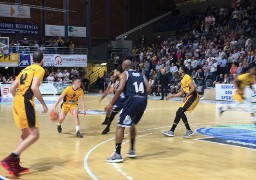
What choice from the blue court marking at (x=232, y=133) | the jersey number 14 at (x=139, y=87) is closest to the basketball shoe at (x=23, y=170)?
the jersey number 14 at (x=139, y=87)

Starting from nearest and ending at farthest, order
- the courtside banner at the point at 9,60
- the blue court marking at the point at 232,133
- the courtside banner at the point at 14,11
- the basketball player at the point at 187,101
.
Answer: the blue court marking at the point at 232,133, the basketball player at the point at 187,101, the courtside banner at the point at 9,60, the courtside banner at the point at 14,11

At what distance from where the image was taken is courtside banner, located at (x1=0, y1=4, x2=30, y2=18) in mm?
31675

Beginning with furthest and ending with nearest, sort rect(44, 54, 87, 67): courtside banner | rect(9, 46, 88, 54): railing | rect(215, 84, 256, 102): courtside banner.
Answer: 1. rect(44, 54, 87, 67): courtside banner
2. rect(9, 46, 88, 54): railing
3. rect(215, 84, 256, 102): courtside banner

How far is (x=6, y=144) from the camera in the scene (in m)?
8.75

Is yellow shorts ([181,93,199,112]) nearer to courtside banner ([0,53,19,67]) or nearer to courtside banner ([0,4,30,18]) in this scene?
courtside banner ([0,53,19,67])

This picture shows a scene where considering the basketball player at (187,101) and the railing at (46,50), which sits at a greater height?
the railing at (46,50)

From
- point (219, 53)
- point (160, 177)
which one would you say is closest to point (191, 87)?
point (160, 177)

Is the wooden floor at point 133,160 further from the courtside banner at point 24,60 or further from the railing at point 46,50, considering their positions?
the railing at point 46,50

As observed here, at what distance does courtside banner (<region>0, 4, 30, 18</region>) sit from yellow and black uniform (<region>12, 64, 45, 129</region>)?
2747 centimetres

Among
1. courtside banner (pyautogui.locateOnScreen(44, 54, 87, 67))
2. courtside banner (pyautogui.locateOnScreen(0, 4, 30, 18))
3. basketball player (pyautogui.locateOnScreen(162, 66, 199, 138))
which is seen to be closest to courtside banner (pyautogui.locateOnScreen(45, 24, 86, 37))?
courtside banner (pyautogui.locateOnScreen(0, 4, 30, 18))

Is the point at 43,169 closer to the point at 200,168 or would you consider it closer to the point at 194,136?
the point at 200,168

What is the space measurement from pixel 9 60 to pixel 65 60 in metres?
4.82

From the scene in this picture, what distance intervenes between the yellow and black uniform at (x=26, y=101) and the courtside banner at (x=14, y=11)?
27.5m

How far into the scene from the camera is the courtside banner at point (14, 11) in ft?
104
